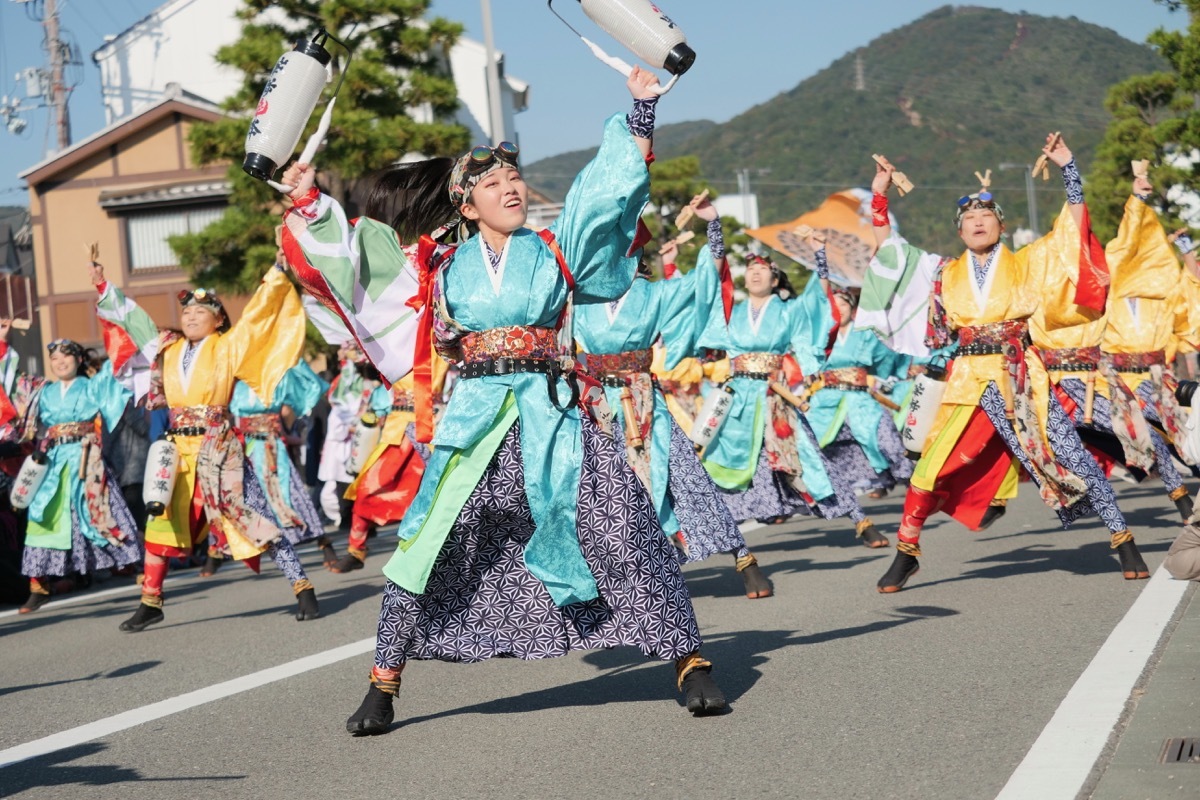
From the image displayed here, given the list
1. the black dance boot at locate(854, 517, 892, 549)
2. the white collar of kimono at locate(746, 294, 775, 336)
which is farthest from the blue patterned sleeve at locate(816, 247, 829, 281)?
the black dance boot at locate(854, 517, 892, 549)

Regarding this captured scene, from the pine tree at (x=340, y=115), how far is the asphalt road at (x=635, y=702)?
9928 millimetres

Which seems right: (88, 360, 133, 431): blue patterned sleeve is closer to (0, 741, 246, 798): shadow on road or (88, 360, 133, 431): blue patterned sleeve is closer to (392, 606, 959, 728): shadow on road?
(392, 606, 959, 728): shadow on road

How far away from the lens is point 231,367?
8609mm

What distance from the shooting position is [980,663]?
17.8 ft

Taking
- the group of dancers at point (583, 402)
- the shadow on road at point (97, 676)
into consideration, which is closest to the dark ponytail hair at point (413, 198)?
the group of dancers at point (583, 402)

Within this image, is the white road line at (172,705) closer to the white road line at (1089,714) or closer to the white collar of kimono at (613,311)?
the white collar of kimono at (613,311)

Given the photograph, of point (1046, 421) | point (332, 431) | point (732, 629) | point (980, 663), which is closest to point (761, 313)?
point (1046, 421)

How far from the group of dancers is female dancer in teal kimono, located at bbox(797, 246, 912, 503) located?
28 mm

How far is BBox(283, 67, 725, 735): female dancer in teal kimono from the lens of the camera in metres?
4.91

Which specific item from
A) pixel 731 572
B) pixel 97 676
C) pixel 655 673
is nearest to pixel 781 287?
pixel 731 572

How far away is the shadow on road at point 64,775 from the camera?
15.0ft

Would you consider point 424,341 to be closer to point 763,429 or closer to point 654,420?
point 654,420

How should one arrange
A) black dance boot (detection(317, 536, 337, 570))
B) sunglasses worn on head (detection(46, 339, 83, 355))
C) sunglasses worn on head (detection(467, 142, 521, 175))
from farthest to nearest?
black dance boot (detection(317, 536, 337, 570)) < sunglasses worn on head (detection(46, 339, 83, 355)) < sunglasses worn on head (detection(467, 142, 521, 175))

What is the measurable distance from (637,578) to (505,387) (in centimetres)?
74
